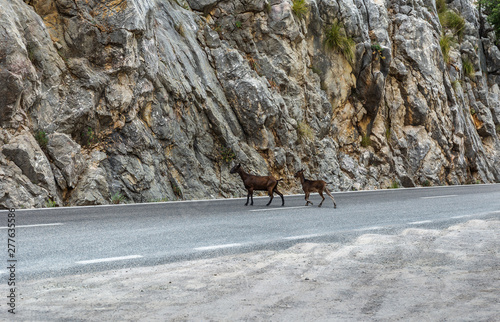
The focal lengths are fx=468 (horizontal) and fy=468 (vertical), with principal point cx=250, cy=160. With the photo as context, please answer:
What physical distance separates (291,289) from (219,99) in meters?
15.6

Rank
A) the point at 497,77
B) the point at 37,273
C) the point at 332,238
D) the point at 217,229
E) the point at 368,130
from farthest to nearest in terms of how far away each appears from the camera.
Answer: the point at 497,77 → the point at 368,130 → the point at 217,229 → the point at 332,238 → the point at 37,273

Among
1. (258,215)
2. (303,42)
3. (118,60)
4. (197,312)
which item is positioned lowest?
(258,215)

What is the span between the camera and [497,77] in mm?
40531

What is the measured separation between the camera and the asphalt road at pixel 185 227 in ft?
22.1

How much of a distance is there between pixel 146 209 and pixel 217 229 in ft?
10.7

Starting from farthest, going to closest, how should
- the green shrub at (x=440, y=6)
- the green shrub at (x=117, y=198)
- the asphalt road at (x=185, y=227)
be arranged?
the green shrub at (x=440, y=6) → the green shrub at (x=117, y=198) → the asphalt road at (x=185, y=227)

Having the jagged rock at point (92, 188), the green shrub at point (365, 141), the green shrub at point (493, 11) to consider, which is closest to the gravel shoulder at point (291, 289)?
the jagged rock at point (92, 188)

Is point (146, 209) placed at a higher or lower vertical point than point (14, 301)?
lower

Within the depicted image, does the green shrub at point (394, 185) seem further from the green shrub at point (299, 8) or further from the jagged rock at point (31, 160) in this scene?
the jagged rock at point (31, 160)

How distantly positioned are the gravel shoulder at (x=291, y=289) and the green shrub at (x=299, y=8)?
1906cm

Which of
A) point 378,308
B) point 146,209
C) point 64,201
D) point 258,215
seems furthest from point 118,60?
point 378,308

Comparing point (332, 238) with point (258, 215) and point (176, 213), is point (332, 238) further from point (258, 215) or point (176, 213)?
point (176, 213)

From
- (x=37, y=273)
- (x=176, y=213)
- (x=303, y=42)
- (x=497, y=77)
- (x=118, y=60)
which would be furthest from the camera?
(x=497, y=77)

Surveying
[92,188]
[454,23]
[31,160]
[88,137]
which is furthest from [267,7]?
[454,23]
